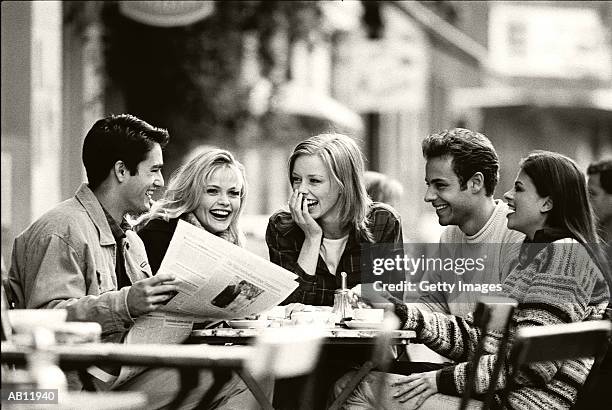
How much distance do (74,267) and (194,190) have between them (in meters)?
1.26

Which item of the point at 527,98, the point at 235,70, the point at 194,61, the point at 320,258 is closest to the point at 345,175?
the point at 320,258

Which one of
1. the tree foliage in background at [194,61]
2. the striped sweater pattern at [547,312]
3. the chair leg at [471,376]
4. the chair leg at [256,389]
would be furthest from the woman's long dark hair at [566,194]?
the tree foliage in background at [194,61]

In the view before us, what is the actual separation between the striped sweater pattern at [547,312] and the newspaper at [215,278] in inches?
24.3

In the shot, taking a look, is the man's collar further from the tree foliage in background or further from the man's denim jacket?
the tree foliage in background

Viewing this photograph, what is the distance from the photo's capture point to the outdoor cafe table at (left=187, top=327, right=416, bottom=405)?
16.9ft

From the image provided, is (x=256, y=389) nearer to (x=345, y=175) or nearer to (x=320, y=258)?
(x=320, y=258)

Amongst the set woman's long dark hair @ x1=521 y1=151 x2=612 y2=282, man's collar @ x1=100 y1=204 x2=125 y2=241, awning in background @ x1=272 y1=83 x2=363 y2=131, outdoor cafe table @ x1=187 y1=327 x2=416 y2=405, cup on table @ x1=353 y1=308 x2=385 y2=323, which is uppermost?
awning in background @ x1=272 y1=83 x2=363 y2=131

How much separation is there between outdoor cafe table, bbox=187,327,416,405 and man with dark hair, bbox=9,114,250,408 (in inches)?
8.7

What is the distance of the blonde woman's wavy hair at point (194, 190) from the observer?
20.9 ft

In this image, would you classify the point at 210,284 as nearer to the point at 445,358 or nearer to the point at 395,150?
the point at 445,358

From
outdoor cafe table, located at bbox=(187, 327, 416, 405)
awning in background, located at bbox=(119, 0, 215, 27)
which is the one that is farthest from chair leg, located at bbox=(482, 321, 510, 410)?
awning in background, located at bbox=(119, 0, 215, 27)

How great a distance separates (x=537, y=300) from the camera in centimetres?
506

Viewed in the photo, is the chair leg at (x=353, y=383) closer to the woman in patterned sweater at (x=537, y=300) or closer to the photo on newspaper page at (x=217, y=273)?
the woman in patterned sweater at (x=537, y=300)

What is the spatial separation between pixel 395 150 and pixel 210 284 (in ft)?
72.5
